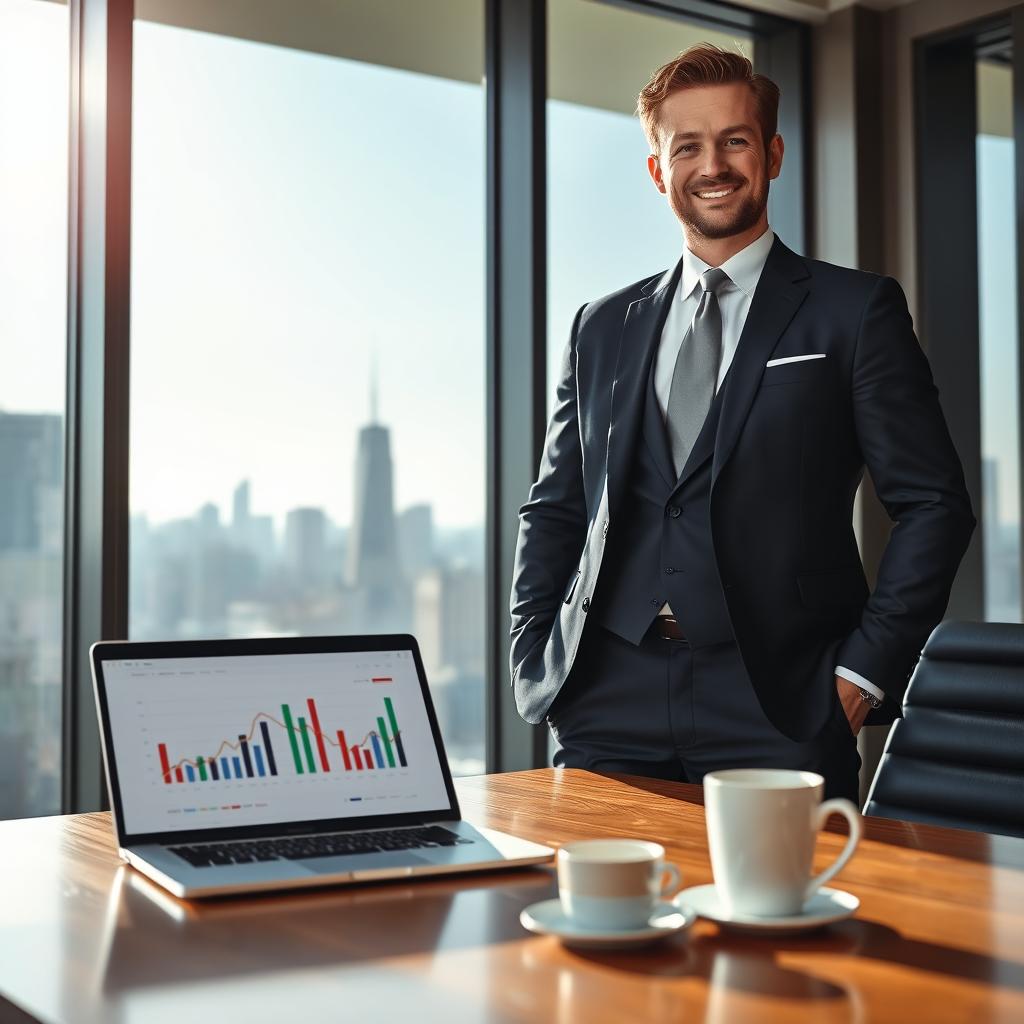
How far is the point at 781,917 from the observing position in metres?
0.89

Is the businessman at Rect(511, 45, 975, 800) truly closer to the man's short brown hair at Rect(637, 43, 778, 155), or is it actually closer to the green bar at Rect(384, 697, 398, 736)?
the man's short brown hair at Rect(637, 43, 778, 155)

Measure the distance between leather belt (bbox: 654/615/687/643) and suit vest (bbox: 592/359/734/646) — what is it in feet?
0.08

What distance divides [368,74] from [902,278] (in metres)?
1.64

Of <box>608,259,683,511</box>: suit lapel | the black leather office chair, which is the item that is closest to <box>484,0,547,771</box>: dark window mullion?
<box>608,259,683,511</box>: suit lapel

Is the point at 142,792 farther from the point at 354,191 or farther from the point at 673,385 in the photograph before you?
the point at 354,191

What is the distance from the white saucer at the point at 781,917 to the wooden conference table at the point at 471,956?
1 cm

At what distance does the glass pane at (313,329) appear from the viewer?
2916 mm

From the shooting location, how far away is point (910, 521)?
186 cm

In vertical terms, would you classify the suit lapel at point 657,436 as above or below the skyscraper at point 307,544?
above

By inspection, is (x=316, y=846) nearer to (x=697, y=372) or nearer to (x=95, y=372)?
(x=697, y=372)

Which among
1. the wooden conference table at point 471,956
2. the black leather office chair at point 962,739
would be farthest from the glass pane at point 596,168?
the wooden conference table at point 471,956

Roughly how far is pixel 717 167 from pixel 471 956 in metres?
1.42

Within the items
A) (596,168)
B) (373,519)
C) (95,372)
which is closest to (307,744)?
(95,372)

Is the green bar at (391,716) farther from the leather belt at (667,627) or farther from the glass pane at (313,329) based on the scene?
the glass pane at (313,329)
